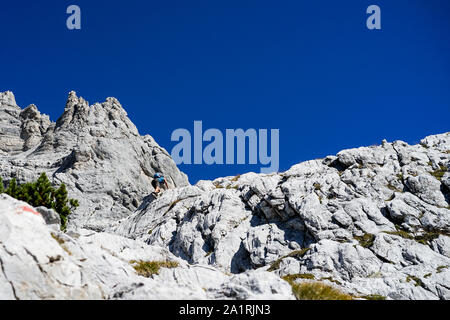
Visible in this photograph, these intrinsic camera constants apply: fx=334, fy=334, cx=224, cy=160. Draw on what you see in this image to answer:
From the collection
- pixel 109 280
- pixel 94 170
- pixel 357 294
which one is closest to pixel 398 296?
pixel 357 294

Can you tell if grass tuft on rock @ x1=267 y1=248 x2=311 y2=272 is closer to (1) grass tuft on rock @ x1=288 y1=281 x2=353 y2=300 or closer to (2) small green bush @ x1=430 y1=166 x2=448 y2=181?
(1) grass tuft on rock @ x1=288 y1=281 x2=353 y2=300

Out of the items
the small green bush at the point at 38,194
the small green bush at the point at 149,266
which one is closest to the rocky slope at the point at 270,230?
the small green bush at the point at 149,266

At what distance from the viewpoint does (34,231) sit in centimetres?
1155

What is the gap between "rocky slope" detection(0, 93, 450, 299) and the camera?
11786mm

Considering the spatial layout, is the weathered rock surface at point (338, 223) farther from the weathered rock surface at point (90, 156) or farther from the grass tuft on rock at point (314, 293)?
the weathered rock surface at point (90, 156)

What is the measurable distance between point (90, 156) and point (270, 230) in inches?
1455

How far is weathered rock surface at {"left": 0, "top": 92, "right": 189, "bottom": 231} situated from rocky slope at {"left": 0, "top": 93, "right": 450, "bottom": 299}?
13.4 inches

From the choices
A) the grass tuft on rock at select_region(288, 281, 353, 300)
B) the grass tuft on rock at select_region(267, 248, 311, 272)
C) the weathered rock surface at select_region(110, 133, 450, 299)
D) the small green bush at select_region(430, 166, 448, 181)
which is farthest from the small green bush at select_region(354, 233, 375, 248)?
the grass tuft on rock at select_region(288, 281, 353, 300)

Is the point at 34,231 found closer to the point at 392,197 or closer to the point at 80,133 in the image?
the point at 392,197

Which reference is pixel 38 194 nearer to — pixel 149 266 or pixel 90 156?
pixel 149 266

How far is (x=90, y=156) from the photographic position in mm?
56062

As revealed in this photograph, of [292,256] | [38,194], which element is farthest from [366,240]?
[38,194]
